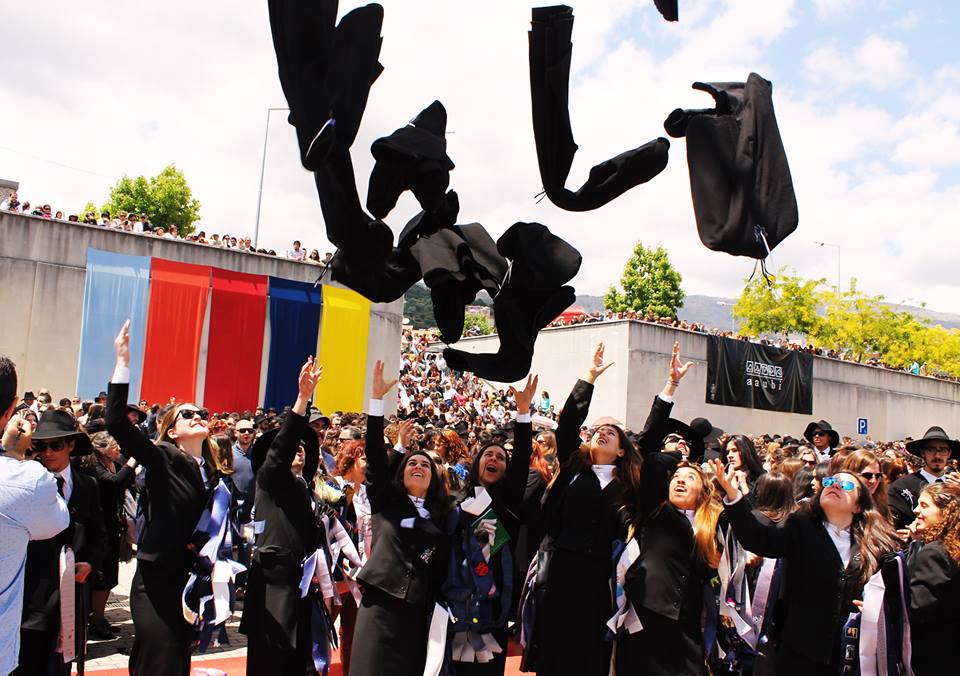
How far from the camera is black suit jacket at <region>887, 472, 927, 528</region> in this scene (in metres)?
5.96

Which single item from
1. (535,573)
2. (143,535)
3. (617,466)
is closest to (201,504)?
(143,535)

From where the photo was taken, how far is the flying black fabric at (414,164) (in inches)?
136

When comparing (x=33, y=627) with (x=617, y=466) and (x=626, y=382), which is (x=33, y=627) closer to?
(x=617, y=466)

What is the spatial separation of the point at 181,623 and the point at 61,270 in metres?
15.9

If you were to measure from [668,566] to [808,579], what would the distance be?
749mm

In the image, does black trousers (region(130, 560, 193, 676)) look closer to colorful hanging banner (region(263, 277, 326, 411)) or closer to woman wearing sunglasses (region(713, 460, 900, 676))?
woman wearing sunglasses (region(713, 460, 900, 676))

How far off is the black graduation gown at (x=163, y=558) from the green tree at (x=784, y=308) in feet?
118

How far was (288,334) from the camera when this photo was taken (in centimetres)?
2012

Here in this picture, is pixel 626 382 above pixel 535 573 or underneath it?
above

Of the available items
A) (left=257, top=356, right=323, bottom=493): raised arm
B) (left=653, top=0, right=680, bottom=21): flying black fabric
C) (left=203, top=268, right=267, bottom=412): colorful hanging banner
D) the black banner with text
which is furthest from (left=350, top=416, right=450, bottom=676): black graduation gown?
the black banner with text

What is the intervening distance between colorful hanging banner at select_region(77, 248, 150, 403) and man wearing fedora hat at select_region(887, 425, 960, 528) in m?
15.2

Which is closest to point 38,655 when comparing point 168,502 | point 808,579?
point 168,502

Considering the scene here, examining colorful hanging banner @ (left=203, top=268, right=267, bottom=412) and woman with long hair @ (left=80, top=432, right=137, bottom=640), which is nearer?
woman with long hair @ (left=80, top=432, right=137, bottom=640)

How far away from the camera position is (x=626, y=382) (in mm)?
25297
